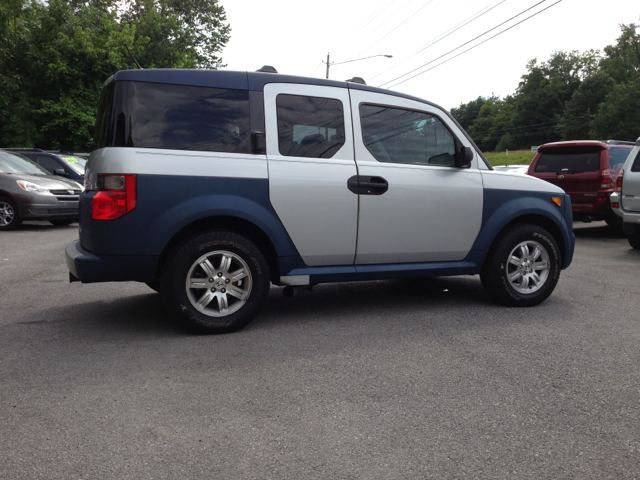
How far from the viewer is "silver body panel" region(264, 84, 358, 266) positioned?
15.3 feet

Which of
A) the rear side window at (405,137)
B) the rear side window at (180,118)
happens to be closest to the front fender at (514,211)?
the rear side window at (405,137)

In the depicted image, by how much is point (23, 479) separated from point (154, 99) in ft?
9.09

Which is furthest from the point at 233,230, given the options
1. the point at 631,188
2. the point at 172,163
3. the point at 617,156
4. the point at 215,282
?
the point at 617,156

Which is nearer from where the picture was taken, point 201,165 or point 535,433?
point 535,433

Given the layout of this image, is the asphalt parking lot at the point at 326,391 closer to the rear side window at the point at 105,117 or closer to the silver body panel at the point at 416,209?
the silver body panel at the point at 416,209

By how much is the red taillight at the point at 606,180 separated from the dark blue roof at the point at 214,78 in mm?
8152

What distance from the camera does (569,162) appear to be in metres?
11.9

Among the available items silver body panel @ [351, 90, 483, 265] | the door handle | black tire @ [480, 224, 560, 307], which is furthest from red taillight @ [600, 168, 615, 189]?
the door handle

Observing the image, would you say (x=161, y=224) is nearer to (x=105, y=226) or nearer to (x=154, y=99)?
(x=105, y=226)

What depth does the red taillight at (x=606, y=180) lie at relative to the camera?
11.3 metres

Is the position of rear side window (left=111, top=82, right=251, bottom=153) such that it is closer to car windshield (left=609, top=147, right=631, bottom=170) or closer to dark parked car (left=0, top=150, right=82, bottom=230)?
dark parked car (left=0, top=150, right=82, bottom=230)

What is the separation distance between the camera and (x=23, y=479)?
2.40 metres

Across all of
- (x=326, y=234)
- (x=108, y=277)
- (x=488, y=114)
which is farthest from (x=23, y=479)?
(x=488, y=114)

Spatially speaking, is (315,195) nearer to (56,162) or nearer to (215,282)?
(215,282)
